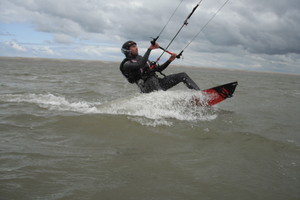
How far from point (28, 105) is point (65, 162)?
5.26m

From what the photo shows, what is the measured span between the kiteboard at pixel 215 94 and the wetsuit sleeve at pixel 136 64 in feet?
6.22

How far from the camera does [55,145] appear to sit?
4.88 meters

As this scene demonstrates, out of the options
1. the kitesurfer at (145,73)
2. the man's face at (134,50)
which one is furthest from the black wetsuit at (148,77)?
the man's face at (134,50)

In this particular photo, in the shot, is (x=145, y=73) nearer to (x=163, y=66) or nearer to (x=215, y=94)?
(x=163, y=66)

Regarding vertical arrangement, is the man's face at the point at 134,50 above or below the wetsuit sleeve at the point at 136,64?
above

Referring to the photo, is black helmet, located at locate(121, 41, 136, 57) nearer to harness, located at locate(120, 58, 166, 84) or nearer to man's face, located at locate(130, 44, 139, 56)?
man's face, located at locate(130, 44, 139, 56)

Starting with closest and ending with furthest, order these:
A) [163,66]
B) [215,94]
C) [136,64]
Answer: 1. [136,64]
2. [163,66]
3. [215,94]

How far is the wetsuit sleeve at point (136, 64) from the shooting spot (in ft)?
24.7

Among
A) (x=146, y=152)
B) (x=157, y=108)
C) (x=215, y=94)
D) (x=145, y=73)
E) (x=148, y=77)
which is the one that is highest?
(x=145, y=73)

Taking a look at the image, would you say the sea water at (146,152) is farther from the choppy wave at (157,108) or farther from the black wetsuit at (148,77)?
the black wetsuit at (148,77)

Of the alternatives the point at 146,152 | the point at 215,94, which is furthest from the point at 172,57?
the point at 146,152

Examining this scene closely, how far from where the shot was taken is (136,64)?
7.79 meters

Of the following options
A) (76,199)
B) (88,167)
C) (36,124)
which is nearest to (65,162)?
(88,167)

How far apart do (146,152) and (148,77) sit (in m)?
4.18
